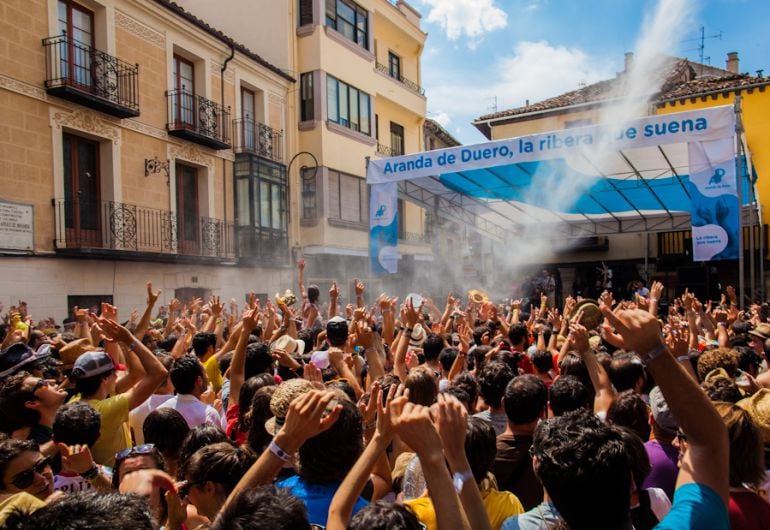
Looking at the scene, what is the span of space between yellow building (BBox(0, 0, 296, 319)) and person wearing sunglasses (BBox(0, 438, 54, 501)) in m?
10.4

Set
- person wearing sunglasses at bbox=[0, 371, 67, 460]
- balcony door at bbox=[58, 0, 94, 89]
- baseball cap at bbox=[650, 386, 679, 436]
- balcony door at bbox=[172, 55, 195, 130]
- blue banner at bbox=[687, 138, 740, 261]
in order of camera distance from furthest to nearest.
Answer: balcony door at bbox=[172, 55, 195, 130], balcony door at bbox=[58, 0, 94, 89], blue banner at bbox=[687, 138, 740, 261], person wearing sunglasses at bbox=[0, 371, 67, 460], baseball cap at bbox=[650, 386, 679, 436]

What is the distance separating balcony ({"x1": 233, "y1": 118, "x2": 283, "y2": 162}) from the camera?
698 inches

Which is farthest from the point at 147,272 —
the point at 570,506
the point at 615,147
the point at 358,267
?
the point at 570,506

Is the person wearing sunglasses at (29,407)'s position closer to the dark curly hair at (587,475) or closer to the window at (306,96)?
the dark curly hair at (587,475)

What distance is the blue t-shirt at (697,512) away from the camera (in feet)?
5.23

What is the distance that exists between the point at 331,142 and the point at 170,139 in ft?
21.1

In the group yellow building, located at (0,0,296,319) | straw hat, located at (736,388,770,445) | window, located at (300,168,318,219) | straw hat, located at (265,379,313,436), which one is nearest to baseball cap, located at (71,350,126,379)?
straw hat, located at (265,379,313,436)

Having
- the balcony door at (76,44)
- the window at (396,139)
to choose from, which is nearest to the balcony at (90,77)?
the balcony door at (76,44)

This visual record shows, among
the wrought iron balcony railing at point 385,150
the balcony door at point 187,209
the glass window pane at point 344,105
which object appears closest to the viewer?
the balcony door at point 187,209

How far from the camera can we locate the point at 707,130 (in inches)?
366

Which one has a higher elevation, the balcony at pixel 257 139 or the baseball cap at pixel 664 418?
the balcony at pixel 257 139

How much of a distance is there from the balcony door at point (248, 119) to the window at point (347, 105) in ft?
8.94

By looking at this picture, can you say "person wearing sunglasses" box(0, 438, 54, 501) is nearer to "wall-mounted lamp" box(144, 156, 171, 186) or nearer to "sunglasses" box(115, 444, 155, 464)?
"sunglasses" box(115, 444, 155, 464)

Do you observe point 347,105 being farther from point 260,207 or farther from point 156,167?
point 156,167
